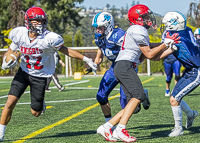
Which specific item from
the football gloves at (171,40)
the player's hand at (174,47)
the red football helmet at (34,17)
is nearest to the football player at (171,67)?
the player's hand at (174,47)

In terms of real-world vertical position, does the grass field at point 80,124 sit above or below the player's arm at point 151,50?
below

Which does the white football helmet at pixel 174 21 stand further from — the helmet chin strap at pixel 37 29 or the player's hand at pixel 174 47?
the helmet chin strap at pixel 37 29

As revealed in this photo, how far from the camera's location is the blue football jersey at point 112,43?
Result: 16.9 ft

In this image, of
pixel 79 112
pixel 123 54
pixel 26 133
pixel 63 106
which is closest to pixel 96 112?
pixel 79 112

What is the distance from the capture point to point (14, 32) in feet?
16.1

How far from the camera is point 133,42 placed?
15.4 ft

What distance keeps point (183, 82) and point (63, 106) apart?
11.9 ft

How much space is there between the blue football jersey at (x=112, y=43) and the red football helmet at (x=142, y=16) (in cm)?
34

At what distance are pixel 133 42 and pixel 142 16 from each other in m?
0.43

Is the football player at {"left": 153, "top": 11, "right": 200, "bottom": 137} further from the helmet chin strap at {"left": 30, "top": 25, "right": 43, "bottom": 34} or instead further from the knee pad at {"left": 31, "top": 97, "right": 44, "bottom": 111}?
the knee pad at {"left": 31, "top": 97, "right": 44, "bottom": 111}

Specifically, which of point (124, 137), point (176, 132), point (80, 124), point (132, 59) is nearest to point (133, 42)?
point (132, 59)

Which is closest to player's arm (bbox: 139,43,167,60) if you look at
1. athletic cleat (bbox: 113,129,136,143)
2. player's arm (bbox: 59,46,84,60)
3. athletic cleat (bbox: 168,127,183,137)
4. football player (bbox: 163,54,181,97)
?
player's arm (bbox: 59,46,84,60)

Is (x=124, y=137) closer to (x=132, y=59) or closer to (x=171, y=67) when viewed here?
(x=132, y=59)

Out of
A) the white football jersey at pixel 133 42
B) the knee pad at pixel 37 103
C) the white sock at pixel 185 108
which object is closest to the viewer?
the white football jersey at pixel 133 42
